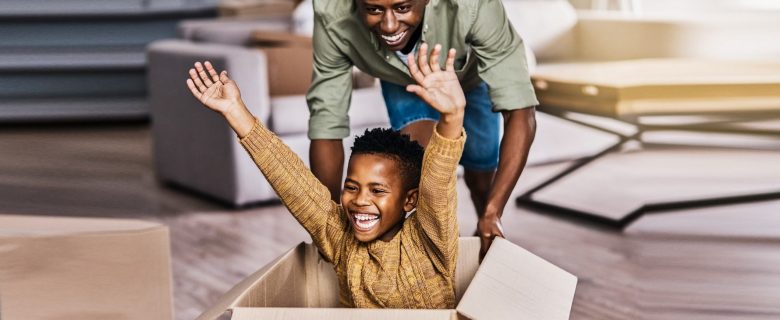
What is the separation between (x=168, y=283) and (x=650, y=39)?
3196 mm

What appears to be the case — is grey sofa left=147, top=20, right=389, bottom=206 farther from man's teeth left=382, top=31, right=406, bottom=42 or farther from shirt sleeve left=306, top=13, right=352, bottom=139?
man's teeth left=382, top=31, right=406, bottom=42

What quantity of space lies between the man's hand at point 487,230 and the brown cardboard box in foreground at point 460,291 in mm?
11

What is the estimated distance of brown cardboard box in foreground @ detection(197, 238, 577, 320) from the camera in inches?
40.3

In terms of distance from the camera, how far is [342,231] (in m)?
1.40

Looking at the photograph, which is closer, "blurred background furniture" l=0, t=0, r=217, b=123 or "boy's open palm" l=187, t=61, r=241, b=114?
"boy's open palm" l=187, t=61, r=241, b=114

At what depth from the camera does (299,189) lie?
1337 mm

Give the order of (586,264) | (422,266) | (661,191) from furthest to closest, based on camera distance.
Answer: (661,191) < (586,264) < (422,266)

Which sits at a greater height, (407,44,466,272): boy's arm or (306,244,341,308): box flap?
(407,44,466,272): boy's arm

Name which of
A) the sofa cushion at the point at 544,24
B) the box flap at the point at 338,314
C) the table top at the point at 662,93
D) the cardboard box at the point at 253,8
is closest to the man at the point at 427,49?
the box flap at the point at 338,314

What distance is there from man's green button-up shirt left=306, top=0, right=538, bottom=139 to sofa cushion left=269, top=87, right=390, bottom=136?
4.76 ft

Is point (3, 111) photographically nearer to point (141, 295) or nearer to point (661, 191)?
point (661, 191)

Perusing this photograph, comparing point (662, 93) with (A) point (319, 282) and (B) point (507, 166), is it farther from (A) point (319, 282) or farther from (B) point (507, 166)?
(A) point (319, 282)

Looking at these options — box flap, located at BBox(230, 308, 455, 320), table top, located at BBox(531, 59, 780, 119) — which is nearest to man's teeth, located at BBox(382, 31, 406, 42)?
box flap, located at BBox(230, 308, 455, 320)

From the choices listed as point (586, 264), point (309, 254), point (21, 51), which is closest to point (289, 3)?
point (21, 51)
